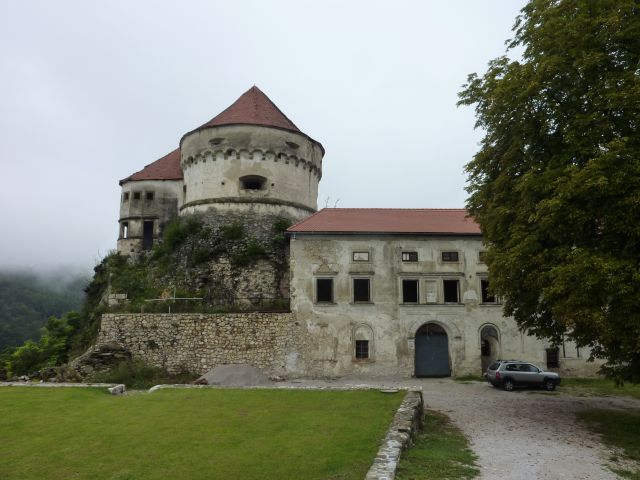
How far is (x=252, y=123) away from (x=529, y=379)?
2092 centimetres

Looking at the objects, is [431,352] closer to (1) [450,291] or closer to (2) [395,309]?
(2) [395,309]

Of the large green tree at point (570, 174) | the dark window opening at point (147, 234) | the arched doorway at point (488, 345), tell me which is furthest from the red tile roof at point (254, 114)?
the large green tree at point (570, 174)

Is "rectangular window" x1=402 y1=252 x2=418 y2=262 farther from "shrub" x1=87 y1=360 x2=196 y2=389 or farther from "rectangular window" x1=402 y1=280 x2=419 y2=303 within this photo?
"shrub" x1=87 y1=360 x2=196 y2=389

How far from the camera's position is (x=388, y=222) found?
2772 cm

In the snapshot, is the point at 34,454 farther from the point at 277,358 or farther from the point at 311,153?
the point at 311,153

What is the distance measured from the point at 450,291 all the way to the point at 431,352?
332cm

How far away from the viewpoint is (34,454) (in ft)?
31.4

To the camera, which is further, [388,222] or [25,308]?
[25,308]

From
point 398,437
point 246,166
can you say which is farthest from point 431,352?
point 398,437

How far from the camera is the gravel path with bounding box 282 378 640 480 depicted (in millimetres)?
10109

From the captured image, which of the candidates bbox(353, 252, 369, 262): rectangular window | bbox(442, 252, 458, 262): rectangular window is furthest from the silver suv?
bbox(353, 252, 369, 262): rectangular window

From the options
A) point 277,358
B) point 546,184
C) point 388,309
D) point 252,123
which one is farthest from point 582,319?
point 252,123

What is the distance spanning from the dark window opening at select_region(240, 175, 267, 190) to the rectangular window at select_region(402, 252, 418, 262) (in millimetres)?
10397

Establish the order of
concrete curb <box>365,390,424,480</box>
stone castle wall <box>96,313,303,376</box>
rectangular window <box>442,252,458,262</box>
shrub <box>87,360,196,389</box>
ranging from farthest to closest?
rectangular window <box>442,252,458,262</box>
stone castle wall <box>96,313,303,376</box>
shrub <box>87,360,196,389</box>
concrete curb <box>365,390,424,480</box>
